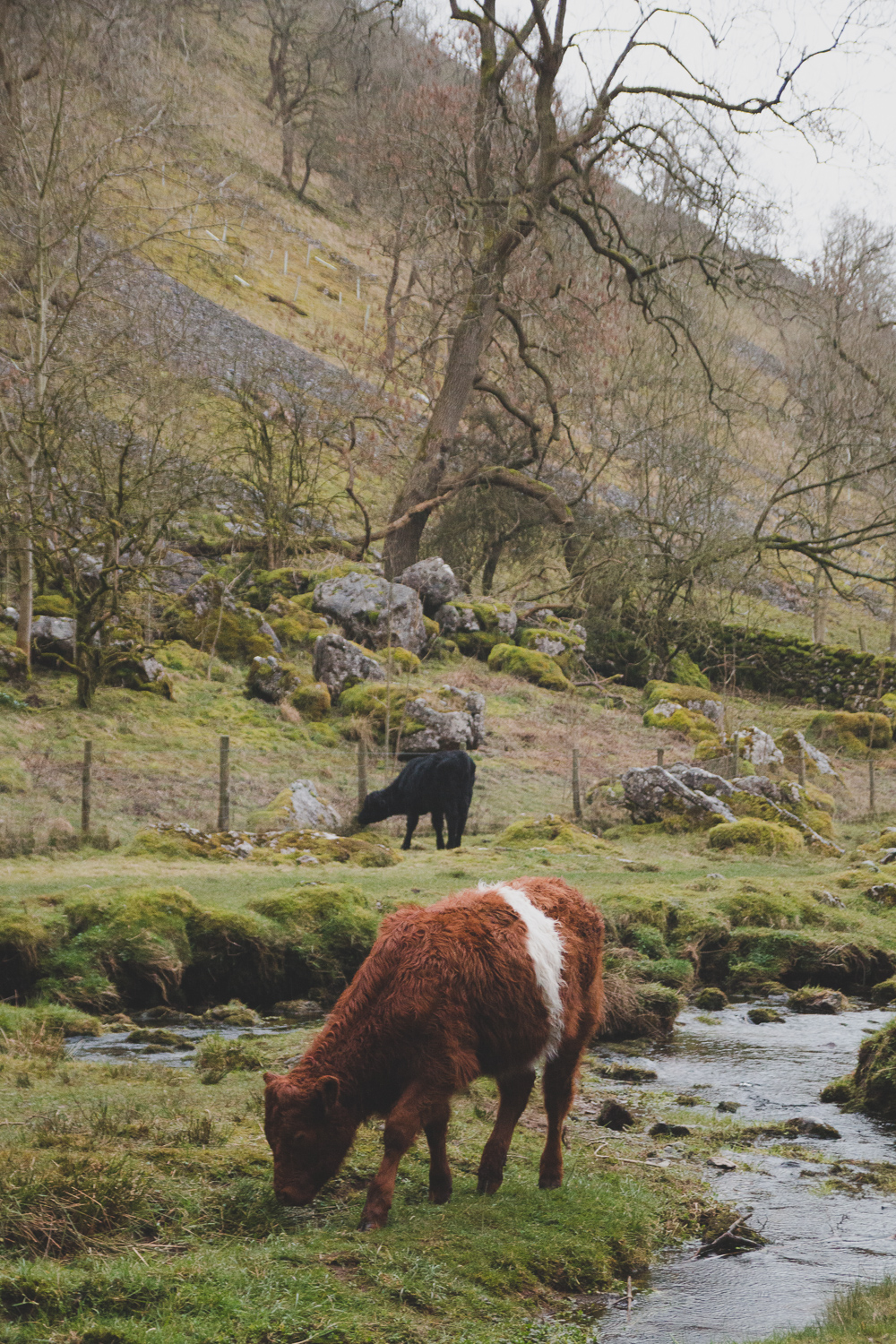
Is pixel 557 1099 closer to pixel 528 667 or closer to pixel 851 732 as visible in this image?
pixel 528 667

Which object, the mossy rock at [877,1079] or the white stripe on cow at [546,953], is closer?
the white stripe on cow at [546,953]

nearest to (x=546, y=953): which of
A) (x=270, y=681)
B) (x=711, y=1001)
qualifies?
(x=711, y=1001)

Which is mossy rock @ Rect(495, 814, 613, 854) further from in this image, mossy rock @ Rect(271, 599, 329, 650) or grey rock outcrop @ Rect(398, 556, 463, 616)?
grey rock outcrop @ Rect(398, 556, 463, 616)

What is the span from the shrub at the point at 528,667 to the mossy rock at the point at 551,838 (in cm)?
1331

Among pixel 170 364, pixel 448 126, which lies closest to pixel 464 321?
pixel 448 126

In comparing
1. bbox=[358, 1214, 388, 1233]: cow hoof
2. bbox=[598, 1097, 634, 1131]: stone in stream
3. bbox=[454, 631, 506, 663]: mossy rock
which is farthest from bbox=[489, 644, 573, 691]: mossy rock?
bbox=[358, 1214, 388, 1233]: cow hoof

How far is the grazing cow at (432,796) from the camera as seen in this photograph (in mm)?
19328

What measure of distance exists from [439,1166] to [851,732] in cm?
3080

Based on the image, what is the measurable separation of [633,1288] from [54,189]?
26272 mm

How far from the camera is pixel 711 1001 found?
1178 centimetres

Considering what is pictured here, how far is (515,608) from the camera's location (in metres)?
38.1

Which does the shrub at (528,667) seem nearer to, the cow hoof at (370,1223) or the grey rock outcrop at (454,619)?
the grey rock outcrop at (454,619)

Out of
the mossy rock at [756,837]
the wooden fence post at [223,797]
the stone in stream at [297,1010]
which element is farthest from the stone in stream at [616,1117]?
the mossy rock at [756,837]

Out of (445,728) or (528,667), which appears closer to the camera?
(445,728)
